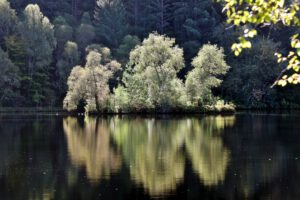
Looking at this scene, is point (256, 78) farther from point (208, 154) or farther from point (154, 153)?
point (154, 153)

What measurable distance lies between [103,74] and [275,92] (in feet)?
84.1

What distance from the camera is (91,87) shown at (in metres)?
59.5

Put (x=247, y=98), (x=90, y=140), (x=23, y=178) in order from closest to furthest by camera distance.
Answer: (x=23, y=178)
(x=90, y=140)
(x=247, y=98)

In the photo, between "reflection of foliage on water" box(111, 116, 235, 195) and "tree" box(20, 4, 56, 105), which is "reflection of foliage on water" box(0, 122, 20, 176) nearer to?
"reflection of foliage on water" box(111, 116, 235, 195)

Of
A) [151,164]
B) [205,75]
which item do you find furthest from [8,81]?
[151,164]

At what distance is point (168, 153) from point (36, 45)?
48.4 meters

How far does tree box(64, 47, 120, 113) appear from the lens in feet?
194

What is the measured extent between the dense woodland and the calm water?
22.2 meters

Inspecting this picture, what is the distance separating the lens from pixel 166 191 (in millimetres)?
16562

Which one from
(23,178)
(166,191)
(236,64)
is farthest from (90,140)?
(236,64)

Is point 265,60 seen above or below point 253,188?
above

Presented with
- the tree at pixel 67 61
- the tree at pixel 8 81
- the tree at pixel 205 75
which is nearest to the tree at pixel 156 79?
the tree at pixel 205 75

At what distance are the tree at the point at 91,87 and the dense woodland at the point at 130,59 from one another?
4.6 inches

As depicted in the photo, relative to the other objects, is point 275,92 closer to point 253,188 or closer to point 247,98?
point 247,98
